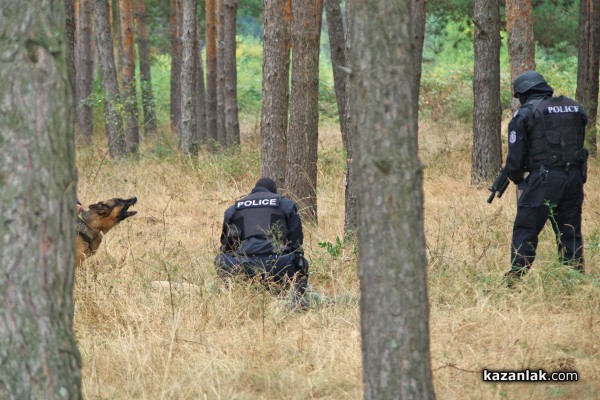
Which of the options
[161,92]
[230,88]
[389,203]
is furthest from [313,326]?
[161,92]

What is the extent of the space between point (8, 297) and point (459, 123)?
18.8 meters

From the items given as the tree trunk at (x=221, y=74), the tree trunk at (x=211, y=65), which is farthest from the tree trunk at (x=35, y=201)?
the tree trunk at (x=211, y=65)

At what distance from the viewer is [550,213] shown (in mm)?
6703

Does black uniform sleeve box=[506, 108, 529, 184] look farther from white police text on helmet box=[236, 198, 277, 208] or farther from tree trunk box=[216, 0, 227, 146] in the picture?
tree trunk box=[216, 0, 227, 146]

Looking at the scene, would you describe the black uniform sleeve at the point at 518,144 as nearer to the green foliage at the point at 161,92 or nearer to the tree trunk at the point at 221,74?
the tree trunk at the point at 221,74

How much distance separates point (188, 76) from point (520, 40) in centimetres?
789

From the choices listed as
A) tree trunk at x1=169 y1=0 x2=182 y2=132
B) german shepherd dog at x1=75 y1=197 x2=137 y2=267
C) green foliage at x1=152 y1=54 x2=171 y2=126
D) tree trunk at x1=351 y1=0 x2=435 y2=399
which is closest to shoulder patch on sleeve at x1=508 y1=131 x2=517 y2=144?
tree trunk at x1=351 y1=0 x2=435 y2=399

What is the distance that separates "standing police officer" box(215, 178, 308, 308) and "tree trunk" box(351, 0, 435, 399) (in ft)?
9.56

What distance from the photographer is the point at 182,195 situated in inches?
504

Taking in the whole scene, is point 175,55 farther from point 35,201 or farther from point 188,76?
point 35,201

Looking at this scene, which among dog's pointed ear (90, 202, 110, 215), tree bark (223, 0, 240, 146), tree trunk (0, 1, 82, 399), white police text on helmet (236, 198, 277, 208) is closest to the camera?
tree trunk (0, 1, 82, 399)

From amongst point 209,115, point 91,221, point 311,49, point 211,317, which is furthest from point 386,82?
point 209,115

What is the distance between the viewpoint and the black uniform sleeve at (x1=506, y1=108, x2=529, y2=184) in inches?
262

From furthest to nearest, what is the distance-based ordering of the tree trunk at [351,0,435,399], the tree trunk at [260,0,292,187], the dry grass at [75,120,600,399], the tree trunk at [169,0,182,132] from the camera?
the tree trunk at [169,0,182,132] → the tree trunk at [260,0,292,187] → the dry grass at [75,120,600,399] → the tree trunk at [351,0,435,399]
